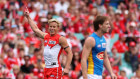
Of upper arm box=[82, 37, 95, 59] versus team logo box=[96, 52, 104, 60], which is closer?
upper arm box=[82, 37, 95, 59]

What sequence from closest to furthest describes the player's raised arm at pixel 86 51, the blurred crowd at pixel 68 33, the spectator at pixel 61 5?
the player's raised arm at pixel 86 51 < the blurred crowd at pixel 68 33 < the spectator at pixel 61 5

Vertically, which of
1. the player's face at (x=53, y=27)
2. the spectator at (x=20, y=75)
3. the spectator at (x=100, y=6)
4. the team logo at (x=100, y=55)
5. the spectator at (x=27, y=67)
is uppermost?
the spectator at (x=100, y=6)

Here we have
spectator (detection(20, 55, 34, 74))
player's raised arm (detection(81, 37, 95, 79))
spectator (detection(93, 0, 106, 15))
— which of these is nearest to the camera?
player's raised arm (detection(81, 37, 95, 79))

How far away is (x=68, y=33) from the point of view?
14922 millimetres

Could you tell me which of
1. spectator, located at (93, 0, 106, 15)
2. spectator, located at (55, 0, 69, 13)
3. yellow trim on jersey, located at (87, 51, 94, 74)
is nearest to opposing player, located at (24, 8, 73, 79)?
yellow trim on jersey, located at (87, 51, 94, 74)

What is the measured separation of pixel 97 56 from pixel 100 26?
63 cm

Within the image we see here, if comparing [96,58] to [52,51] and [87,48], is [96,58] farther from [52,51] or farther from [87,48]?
[52,51]

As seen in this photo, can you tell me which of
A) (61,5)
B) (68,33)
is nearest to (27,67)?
(68,33)

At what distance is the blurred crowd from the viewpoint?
506 inches

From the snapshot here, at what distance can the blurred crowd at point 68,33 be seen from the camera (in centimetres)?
1284

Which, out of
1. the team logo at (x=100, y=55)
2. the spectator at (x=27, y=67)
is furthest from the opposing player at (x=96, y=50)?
the spectator at (x=27, y=67)

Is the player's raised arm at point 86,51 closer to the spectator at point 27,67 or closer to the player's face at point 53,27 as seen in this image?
the player's face at point 53,27

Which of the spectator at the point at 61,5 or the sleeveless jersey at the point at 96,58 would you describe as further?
the spectator at the point at 61,5

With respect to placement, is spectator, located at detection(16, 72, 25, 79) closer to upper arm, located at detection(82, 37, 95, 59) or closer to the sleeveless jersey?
the sleeveless jersey
